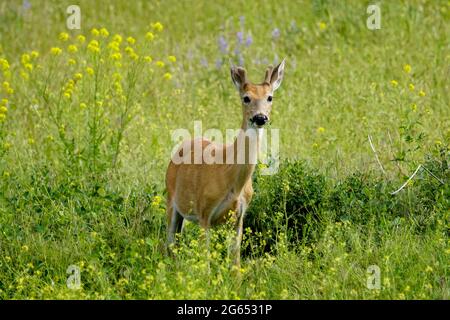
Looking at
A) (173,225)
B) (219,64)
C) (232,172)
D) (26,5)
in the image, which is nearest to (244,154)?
(232,172)

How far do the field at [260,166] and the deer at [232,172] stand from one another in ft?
0.55

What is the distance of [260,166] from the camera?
788cm

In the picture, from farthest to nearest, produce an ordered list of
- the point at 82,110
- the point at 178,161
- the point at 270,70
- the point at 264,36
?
the point at 264,36 → the point at 82,110 → the point at 178,161 → the point at 270,70

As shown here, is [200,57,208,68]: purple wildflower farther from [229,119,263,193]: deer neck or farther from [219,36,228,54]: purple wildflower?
[229,119,263,193]: deer neck

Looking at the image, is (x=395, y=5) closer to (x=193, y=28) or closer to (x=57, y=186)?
(x=193, y=28)

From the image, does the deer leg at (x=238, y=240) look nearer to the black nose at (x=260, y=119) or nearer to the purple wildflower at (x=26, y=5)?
the black nose at (x=260, y=119)

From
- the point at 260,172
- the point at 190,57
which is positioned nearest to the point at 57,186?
the point at 260,172

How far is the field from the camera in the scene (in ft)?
22.8

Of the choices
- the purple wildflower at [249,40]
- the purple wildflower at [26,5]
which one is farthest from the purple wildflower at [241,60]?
the purple wildflower at [26,5]

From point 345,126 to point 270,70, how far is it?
2788mm

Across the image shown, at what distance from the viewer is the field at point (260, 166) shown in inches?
273

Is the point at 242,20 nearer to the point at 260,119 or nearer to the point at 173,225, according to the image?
the point at 173,225

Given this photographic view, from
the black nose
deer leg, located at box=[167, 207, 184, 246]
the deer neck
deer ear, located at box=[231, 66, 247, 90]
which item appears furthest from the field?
deer ear, located at box=[231, 66, 247, 90]

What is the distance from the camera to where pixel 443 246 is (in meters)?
7.01
